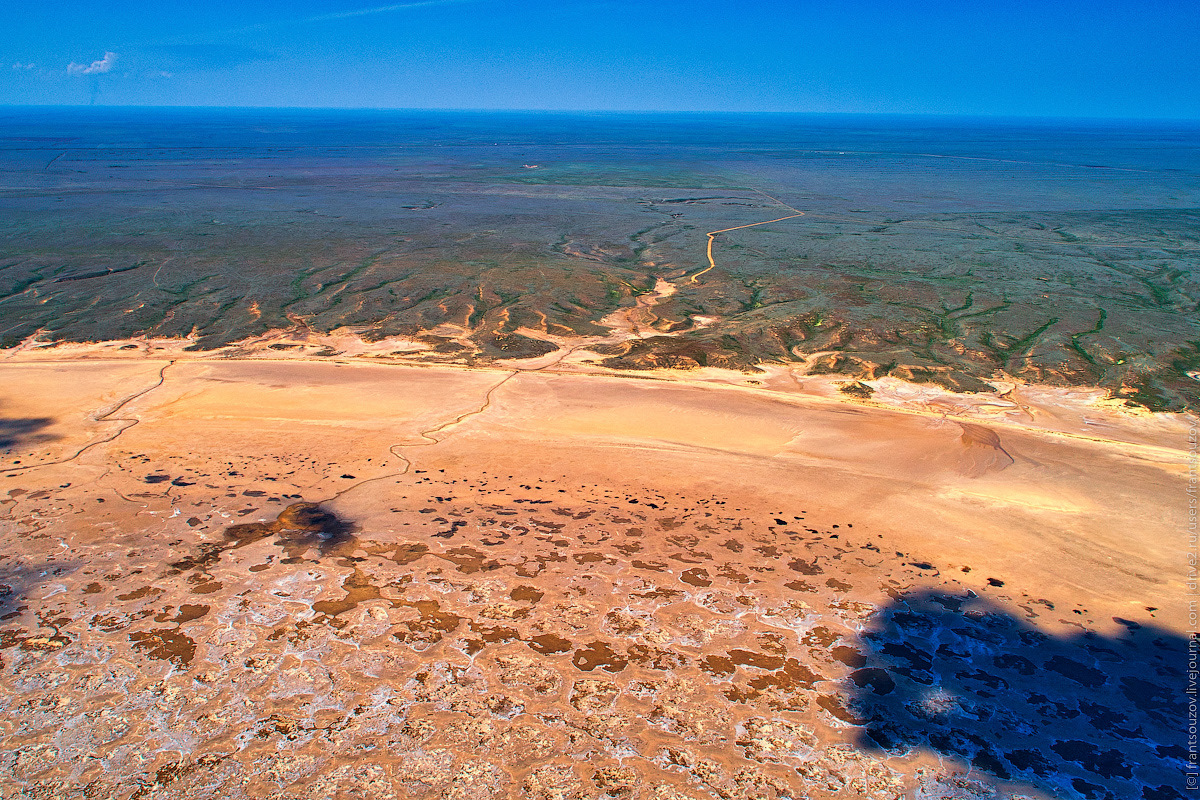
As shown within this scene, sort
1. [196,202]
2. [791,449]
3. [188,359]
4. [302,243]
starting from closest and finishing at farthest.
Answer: [791,449] → [188,359] → [302,243] → [196,202]

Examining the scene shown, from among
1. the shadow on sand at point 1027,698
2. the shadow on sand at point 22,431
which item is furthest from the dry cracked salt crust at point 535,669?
the shadow on sand at point 22,431

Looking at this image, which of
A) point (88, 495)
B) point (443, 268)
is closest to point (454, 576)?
point (88, 495)

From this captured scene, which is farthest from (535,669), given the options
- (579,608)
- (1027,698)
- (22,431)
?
(22,431)

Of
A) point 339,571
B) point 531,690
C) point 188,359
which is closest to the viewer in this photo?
point 531,690

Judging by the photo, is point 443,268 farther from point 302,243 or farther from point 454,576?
point 454,576

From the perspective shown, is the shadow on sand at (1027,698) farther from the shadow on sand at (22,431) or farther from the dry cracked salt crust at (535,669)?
the shadow on sand at (22,431)

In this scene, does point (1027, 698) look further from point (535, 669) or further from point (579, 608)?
point (535, 669)
